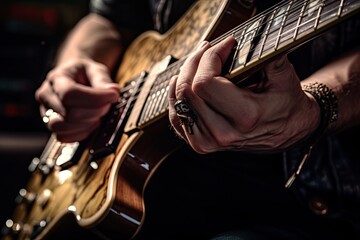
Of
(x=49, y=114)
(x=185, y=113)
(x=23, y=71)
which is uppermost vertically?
(x=185, y=113)

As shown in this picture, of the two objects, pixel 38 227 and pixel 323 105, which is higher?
pixel 323 105

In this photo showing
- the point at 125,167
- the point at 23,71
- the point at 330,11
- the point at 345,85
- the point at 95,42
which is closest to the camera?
the point at 330,11

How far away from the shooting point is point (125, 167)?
2.85 feet

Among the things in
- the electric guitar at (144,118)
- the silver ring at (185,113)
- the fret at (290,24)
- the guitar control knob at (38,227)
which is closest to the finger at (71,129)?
the electric guitar at (144,118)

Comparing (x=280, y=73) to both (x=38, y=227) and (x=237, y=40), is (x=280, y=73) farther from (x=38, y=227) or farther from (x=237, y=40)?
(x=38, y=227)

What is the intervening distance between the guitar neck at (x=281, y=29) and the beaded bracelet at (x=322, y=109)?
0.49 ft

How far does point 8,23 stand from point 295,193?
2.24 meters

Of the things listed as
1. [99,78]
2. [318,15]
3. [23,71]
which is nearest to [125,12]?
[99,78]

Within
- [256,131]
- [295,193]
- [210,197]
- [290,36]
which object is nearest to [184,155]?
[210,197]

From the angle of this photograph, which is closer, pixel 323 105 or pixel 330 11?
pixel 330 11

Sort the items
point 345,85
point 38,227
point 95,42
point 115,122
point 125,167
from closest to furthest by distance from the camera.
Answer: point 345,85 < point 125,167 < point 115,122 < point 38,227 < point 95,42

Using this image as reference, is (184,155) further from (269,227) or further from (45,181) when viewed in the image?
(45,181)

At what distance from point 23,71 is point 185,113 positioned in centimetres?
213

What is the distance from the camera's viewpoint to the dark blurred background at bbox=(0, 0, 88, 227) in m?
1.84
